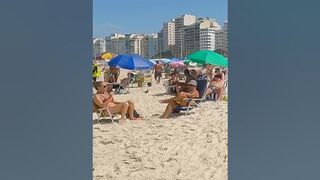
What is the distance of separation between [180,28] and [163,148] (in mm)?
61493

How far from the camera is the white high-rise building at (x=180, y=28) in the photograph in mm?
60219

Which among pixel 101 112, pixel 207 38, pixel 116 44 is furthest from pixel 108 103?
pixel 116 44

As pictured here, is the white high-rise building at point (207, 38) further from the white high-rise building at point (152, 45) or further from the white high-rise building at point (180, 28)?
the white high-rise building at point (152, 45)

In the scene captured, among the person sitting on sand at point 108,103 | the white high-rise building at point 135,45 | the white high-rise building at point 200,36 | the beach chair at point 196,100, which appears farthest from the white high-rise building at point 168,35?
the person sitting on sand at point 108,103

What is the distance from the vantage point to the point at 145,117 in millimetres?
7262

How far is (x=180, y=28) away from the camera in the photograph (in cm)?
6512

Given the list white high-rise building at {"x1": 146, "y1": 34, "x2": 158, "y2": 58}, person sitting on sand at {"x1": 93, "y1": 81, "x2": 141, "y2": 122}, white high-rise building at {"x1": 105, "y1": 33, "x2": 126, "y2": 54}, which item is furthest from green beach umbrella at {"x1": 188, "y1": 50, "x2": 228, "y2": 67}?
white high-rise building at {"x1": 105, "y1": 33, "x2": 126, "y2": 54}

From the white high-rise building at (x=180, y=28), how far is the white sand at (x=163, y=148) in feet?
170

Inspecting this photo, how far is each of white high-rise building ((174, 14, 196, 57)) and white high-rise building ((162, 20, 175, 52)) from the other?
0.70m

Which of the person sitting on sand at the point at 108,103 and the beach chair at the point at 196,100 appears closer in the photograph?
the person sitting on sand at the point at 108,103

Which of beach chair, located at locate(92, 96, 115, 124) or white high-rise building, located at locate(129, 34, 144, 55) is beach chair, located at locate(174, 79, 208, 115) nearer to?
beach chair, located at locate(92, 96, 115, 124)
